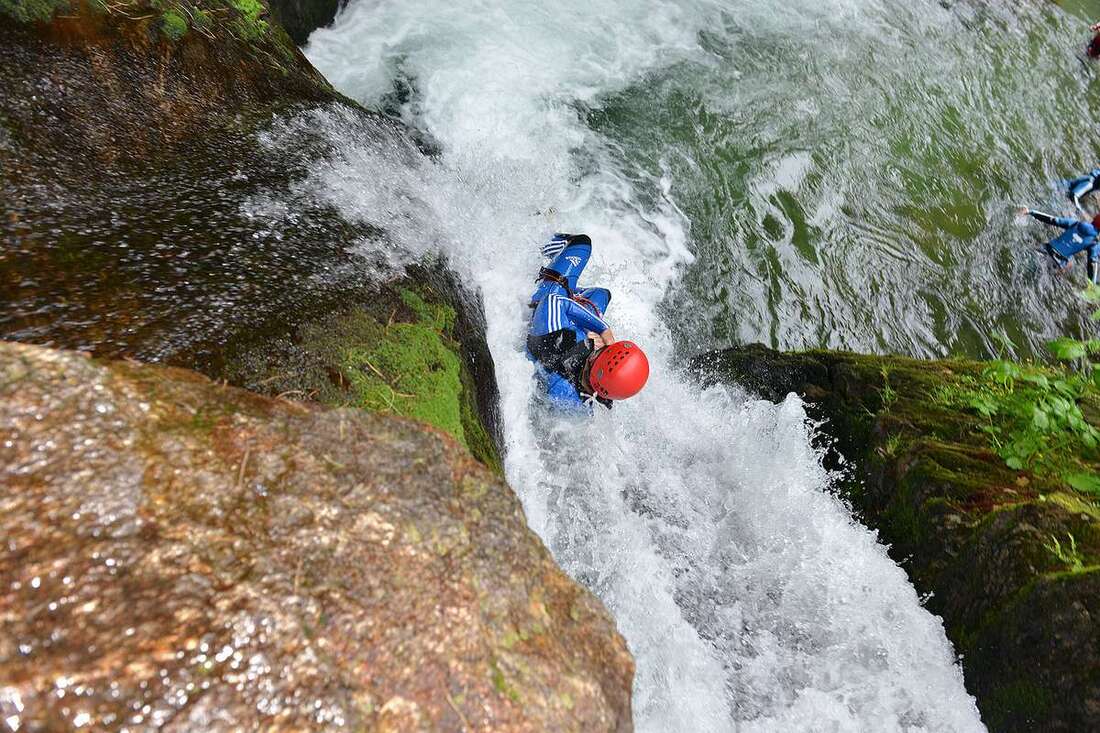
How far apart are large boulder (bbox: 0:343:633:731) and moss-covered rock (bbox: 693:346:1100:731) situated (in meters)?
2.53

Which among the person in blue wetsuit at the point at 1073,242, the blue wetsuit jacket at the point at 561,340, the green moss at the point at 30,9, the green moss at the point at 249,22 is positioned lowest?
the blue wetsuit jacket at the point at 561,340

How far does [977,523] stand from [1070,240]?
304 inches

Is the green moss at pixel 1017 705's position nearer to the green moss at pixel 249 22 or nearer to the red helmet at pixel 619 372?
the red helmet at pixel 619 372

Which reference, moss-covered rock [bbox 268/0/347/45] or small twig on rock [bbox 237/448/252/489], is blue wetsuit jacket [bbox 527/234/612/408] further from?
moss-covered rock [bbox 268/0/347/45]

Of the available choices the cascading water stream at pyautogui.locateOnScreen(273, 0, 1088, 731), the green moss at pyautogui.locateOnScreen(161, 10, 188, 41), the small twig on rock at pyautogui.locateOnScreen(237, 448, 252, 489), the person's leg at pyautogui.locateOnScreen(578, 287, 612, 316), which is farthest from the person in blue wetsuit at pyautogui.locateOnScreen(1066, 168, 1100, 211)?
the small twig on rock at pyautogui.locateOnScreen(237, 448, 252, 489)

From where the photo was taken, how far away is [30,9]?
363 centimetres

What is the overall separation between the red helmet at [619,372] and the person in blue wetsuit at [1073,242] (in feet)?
25.9

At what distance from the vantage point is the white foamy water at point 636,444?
160 inches

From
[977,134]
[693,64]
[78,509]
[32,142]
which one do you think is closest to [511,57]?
[693,64]

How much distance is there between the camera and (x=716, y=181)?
8.96 m

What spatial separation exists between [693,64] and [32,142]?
31.9 feet

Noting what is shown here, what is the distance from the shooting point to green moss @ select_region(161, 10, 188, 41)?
427 cm

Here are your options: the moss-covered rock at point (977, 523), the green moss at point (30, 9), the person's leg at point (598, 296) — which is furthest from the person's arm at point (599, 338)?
the green moss at point (30, 9)

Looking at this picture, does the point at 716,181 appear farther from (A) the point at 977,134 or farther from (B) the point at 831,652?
(B) the point at 831,652
